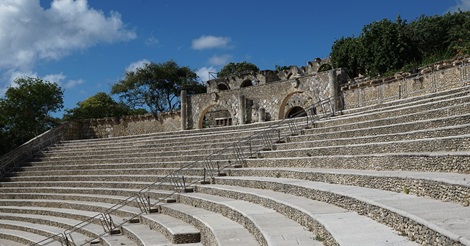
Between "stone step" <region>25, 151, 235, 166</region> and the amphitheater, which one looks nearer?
the amphitheater

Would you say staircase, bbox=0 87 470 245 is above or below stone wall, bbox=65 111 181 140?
below

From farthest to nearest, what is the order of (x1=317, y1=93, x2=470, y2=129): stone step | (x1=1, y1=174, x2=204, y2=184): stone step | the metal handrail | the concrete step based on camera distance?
(x1=1, y1=174, x2=204, y2=184): stone step < the metal handrail < (x1=317, y1=93, x2=470, y2=129): stone step < the concrete step

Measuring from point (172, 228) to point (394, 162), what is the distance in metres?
4.15

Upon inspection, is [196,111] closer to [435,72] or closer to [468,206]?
[435,72]

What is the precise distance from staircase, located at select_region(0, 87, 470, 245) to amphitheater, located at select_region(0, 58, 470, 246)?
3 cm

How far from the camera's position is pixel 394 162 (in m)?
8.29

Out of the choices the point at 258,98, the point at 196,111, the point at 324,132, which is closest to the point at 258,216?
the point at 324,132

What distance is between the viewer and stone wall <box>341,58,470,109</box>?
50.4ft

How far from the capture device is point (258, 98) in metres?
26.0

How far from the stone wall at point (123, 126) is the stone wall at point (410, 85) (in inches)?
472

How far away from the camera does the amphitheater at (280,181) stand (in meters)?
5.74

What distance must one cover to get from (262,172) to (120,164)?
373 inches

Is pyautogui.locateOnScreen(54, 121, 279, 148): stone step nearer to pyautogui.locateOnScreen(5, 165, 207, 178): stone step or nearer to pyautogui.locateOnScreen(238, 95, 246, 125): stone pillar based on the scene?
pyautogui.locateOnScreen(238, 95, 246, 125): stone pillar

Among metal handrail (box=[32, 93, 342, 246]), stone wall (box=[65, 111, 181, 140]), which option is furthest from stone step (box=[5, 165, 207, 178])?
stone wall (box=[65, 111, 181, 140])
